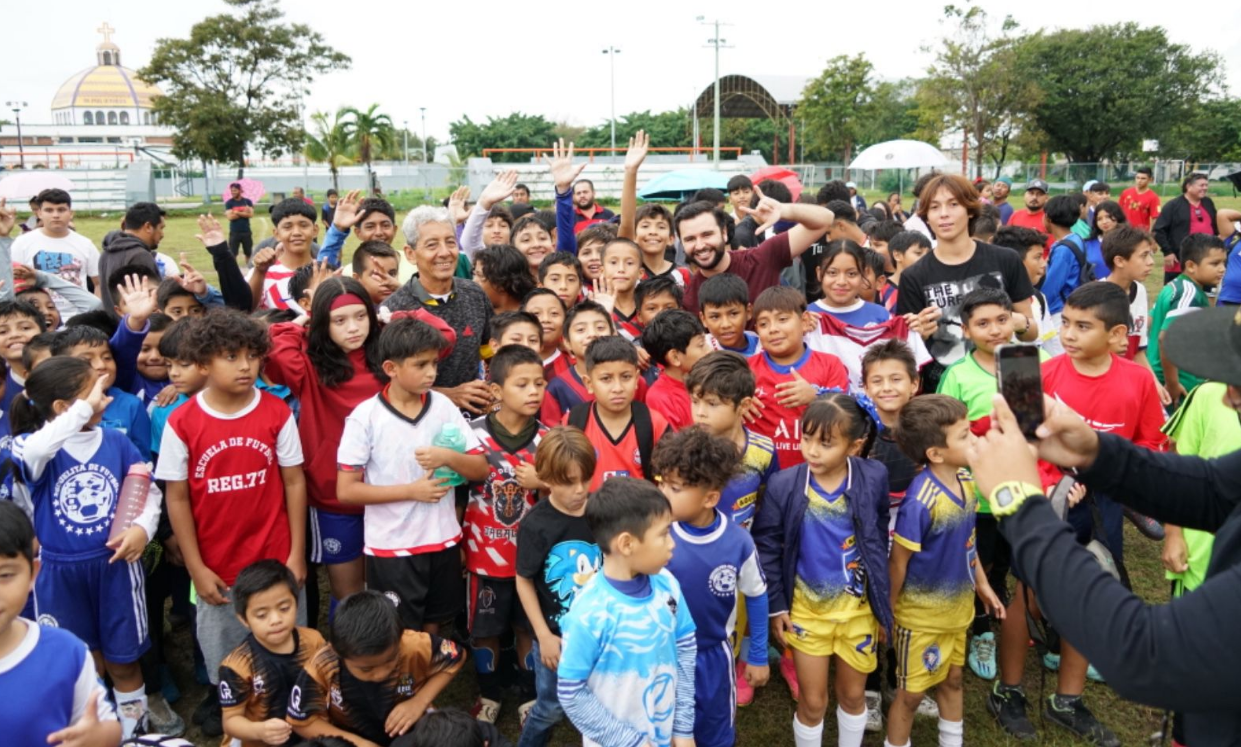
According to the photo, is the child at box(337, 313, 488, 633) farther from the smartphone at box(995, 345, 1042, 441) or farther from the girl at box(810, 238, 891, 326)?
the smartphone at box(995, 345, 1042, 441)

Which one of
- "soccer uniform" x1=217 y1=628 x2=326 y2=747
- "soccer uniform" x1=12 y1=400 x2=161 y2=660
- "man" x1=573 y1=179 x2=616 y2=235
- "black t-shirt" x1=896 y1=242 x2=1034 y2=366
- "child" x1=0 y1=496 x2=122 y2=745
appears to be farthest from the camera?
"man" x1=573 y1=179 x2=616 y2=235

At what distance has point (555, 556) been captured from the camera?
326 centimetres

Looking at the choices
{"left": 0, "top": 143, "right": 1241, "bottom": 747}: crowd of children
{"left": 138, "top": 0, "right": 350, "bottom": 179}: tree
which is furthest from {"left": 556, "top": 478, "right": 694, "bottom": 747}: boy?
{"left": 138, "top": 0, "right": 350, "bottom": 179}: tree

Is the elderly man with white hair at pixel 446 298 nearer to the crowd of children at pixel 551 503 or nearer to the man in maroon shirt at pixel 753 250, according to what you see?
the crowd of children at pixel 551 503

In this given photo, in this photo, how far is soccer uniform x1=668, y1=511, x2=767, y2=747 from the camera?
3.03 meters

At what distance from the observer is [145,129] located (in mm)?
110562

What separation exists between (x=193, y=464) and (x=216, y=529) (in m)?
0.30

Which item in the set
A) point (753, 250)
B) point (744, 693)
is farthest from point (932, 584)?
point (753, 250)

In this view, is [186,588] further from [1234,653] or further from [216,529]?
[1234,653]

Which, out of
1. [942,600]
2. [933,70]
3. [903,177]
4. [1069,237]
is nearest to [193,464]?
[942,600]

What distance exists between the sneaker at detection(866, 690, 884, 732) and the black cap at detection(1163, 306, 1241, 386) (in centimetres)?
238

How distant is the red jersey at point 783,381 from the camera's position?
3836 mm

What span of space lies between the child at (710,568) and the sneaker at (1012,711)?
1279 millimetres

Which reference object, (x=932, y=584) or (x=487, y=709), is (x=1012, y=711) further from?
(x=487, y=709)
